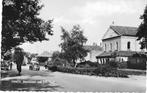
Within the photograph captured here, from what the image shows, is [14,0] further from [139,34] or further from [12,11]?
[139,34]

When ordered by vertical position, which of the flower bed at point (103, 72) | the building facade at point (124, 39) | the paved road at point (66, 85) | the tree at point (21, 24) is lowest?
the paved road at point (66, 85)

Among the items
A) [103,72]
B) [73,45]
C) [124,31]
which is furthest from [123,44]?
[103,72]

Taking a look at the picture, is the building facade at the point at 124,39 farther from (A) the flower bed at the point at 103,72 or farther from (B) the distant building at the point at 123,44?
(A) the flower bed at the point at 103,72

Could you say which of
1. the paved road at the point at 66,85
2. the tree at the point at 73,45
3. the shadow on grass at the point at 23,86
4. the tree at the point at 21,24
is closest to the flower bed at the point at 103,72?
the tree at the point at 73,45

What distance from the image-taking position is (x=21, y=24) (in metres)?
16.7

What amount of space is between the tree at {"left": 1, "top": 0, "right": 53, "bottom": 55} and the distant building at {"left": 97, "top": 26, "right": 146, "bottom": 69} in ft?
115

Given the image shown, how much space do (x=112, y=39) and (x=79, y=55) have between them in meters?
20.5

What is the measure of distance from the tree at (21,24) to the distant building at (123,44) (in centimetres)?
3492

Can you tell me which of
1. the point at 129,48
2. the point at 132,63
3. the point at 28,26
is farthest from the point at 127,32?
the point at 28,26

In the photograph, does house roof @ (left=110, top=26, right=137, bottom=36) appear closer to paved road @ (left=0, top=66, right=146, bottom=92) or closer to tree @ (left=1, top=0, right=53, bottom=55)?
paved road @ (left=0, top=66, right=146, bottom=92)

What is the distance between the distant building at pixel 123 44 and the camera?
5408 centimetres

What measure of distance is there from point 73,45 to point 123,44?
18.4 metres

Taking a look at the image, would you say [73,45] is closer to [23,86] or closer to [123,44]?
[123,44]

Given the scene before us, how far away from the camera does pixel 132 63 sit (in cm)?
5181
